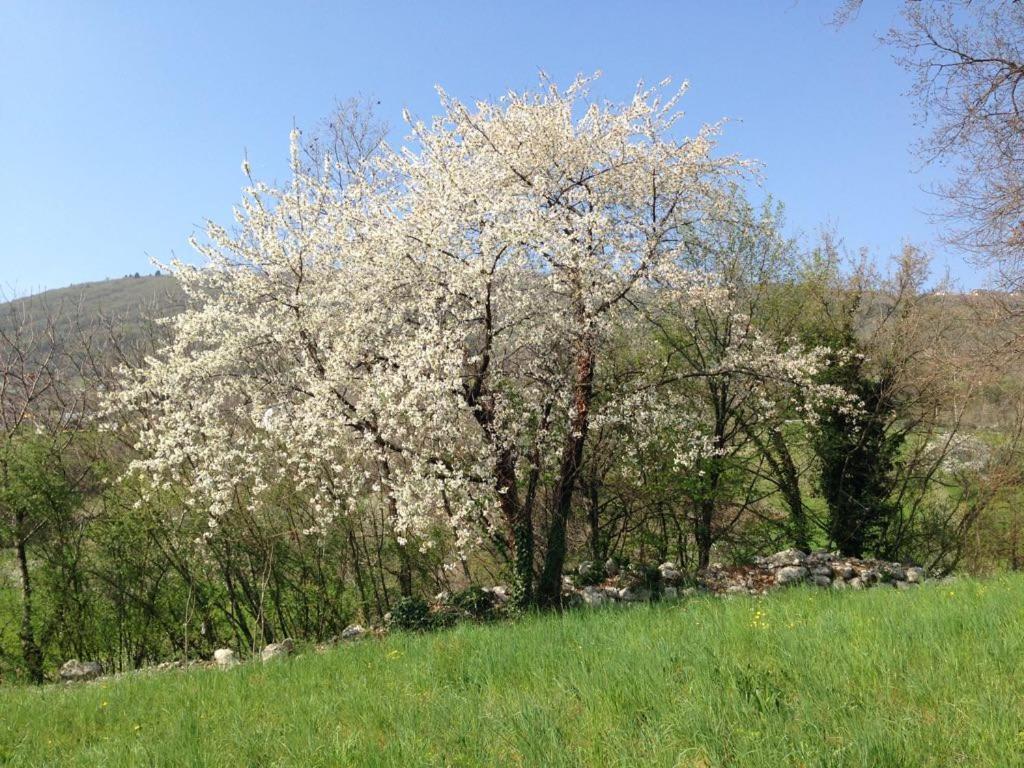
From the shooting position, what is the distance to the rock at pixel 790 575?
10746mm

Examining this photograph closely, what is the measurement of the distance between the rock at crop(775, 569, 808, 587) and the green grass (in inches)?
161

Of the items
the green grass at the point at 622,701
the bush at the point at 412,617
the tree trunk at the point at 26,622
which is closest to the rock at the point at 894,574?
the green grass at the point at 622,701

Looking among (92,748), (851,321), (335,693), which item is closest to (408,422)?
(335,693)

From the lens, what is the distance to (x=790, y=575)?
11.0m

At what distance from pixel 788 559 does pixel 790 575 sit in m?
1.40

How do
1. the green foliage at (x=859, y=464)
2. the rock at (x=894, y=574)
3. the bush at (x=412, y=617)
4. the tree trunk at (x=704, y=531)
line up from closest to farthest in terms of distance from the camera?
the bush at (x=412, y=617) → the rock at (x=894, y=574) → the tree trunk at (x=704, y=531) → the green foliage at (x=859, y=464)

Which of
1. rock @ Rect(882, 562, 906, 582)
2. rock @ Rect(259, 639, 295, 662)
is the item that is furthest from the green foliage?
rock @ Rect(259, 639, 295, 662)

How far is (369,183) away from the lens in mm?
11656

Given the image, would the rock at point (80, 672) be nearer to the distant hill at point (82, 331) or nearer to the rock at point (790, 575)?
the distant hill at point (82, 331)

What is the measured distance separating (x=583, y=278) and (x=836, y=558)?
7.75 meters

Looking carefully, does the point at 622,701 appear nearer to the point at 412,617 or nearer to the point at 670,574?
the point at 412,617

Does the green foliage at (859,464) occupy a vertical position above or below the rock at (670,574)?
above

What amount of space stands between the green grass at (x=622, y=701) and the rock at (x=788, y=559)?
5.45 metres

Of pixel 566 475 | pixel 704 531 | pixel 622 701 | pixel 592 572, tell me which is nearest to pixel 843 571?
pixel 704 531
